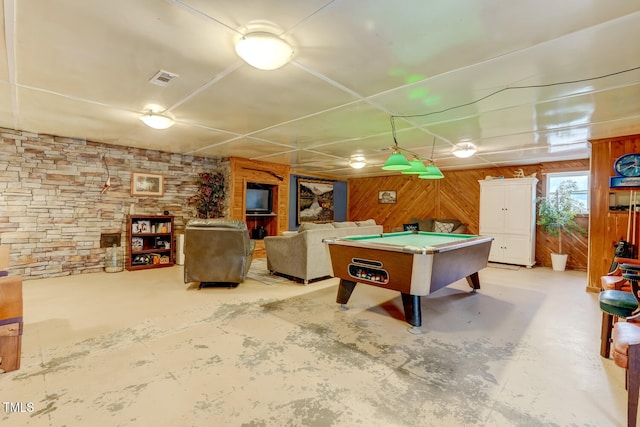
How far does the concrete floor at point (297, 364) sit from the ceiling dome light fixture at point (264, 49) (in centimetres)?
217

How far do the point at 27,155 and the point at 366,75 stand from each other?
213 inches

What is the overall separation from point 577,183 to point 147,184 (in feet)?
29.0

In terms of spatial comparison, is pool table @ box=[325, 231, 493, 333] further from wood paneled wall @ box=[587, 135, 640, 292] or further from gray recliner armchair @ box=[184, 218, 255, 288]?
wood paneled wall @ box=[587, 135, 640, 292]

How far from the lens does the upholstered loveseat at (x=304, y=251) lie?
4.41m

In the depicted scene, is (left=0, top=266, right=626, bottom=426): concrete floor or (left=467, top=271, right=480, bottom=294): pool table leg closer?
(left=0, top=266, right=626, bottom=426): concrete floor

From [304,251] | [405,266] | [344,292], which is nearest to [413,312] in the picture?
[405,266]

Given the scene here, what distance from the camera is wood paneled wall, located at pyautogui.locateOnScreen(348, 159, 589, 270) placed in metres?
6.20

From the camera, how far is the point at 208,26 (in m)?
1.82

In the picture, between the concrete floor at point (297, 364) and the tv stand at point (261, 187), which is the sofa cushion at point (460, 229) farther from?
the tv stand at point (261, 187)

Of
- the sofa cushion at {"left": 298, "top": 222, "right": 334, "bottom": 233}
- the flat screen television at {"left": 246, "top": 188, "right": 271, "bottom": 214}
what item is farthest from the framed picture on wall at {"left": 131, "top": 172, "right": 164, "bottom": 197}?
the sofa cushion at {"left": 298, "top": 222, "right": 334, "bottom": 233}

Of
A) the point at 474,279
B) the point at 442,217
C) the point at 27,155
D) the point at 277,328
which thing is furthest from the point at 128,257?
the point at 442,217

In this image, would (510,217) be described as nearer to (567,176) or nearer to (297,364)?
(567,176)

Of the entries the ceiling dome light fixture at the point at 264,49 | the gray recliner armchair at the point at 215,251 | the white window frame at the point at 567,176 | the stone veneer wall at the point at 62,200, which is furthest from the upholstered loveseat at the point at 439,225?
the stone veneer wall at the point at 62,200

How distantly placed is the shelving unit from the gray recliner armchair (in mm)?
1889
